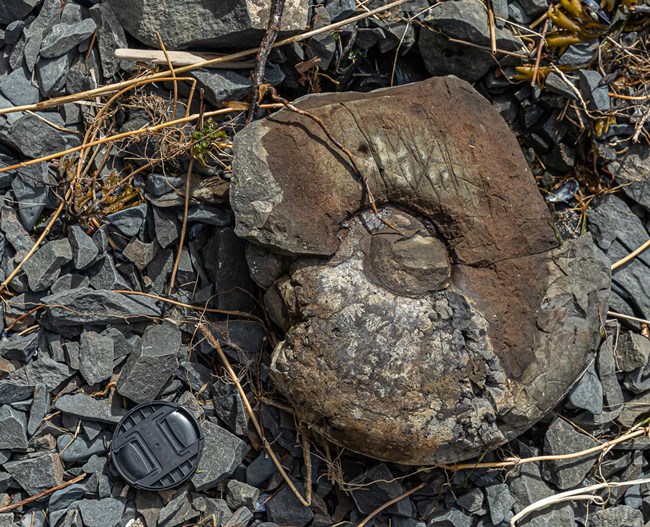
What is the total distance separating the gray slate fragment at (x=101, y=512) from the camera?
2.86 meters

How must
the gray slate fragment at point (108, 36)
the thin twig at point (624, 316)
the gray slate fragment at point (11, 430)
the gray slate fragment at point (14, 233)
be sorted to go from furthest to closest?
the thin twig at point (624, 316), the gray slate fragment at point (108, 36), the gray slate fragment at point (14, 233), the gray slate fragment at point (11, 430)

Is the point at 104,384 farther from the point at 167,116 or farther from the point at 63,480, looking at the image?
the point at 167,116

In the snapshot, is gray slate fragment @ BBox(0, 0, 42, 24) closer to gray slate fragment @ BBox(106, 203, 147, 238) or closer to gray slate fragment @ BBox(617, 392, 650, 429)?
gray slate fragment @ BBox(106, 203, 147, 238)

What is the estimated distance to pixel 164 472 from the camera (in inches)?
114

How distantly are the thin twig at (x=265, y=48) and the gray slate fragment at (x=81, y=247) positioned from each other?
794 millimetres

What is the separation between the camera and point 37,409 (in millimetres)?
2877

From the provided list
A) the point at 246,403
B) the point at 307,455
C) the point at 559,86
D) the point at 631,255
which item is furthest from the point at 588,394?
the point at 246,403

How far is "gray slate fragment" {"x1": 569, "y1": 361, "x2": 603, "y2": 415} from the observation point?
10.1 feet

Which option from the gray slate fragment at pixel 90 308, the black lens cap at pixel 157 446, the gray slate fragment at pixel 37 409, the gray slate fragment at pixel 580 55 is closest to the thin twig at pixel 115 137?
the gray slate fragment at pixel 90 308

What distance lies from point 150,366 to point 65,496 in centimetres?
59

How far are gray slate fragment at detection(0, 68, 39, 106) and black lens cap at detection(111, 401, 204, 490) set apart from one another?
1311 millimetres

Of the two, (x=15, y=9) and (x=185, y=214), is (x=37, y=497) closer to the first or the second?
(x=185, y=214)

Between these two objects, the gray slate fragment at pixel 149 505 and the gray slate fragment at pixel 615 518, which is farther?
the gray slate fragment at pixel 615 518

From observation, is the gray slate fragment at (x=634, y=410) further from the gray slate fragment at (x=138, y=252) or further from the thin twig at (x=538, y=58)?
the gray slate fragment at (x=138, y=252)
